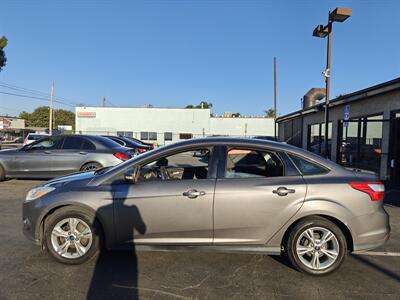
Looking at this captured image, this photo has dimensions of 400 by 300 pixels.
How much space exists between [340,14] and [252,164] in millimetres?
9342

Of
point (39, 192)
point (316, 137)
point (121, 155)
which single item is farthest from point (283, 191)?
point (316, 137)

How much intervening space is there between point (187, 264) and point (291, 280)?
124 centimetres

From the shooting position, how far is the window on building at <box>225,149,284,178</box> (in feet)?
12.6

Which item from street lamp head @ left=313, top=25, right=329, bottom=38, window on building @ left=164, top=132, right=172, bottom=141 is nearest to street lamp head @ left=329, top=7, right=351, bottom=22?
street lamp head @ left=313, top=25, right=329, bottom=38

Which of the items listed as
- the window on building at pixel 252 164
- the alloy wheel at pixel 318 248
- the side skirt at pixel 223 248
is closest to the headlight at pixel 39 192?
the side skirt at pixel 223 248

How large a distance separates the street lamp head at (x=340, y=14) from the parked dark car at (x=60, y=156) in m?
8.34

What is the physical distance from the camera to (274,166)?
12.8 feet

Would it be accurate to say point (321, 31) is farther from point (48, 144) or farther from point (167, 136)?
point (167, 136)

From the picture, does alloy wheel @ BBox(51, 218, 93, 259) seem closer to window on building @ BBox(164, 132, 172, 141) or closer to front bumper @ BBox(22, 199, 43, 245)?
front bumper @ BBox(22, 199, 43, 245)

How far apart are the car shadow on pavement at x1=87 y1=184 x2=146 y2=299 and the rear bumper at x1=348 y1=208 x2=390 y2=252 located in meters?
2.45

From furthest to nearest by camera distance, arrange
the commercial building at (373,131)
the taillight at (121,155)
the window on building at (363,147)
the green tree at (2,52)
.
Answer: the green tree at (2,52) → the window on building at (363,147) → the commercial building at (373,131) → the taillight at (121,155)

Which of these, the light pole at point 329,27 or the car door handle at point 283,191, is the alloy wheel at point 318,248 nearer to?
the car door handle at point 283,191

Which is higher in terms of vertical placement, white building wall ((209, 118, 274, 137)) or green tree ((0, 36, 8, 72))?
green tree ((0, 36, 8, 72))

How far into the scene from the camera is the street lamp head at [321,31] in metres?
12.2
